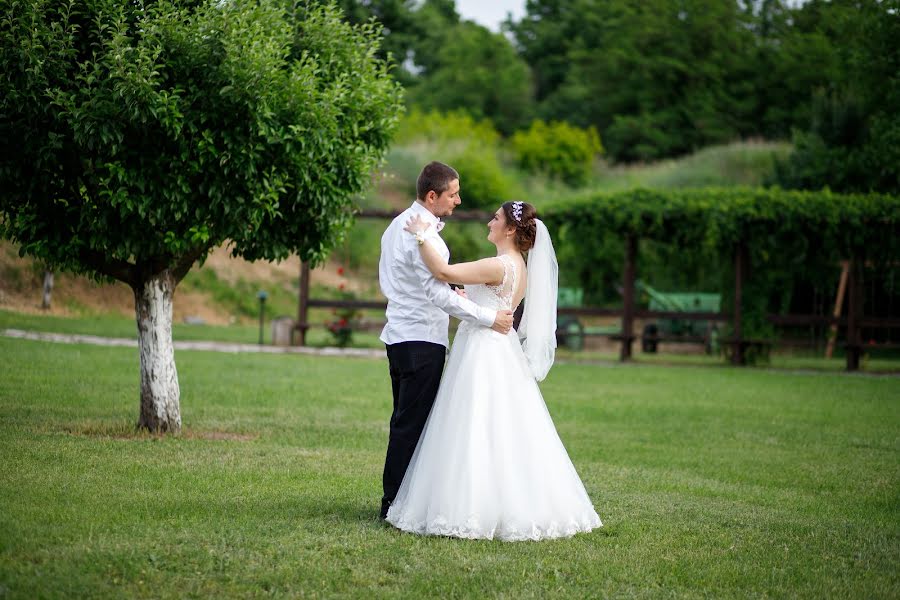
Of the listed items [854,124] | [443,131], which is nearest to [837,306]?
[854,124]

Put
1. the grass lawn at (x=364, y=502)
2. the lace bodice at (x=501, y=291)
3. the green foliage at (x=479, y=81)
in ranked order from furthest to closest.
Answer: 1. the green foliage at (x=479, y=81)
2. the lace bodice at (x=501, y=291)
3. the grass lawn at (x=364, y=502)

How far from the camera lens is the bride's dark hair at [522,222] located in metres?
6.91

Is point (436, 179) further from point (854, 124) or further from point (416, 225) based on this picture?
point (854, 124)

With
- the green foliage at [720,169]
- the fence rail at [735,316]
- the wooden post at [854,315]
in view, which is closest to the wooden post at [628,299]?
the fence rail at [735,316]

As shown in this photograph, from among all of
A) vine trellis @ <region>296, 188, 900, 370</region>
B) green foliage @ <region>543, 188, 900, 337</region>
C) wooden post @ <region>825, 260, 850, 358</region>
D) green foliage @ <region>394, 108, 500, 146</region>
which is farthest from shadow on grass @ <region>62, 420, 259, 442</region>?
green foliage @ <region>394, 108, 500, 146</region>

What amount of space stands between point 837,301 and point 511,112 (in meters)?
34.2

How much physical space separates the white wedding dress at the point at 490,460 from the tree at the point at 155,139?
3438 millimetres

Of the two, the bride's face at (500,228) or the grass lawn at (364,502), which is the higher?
the bride's face at (500,228)

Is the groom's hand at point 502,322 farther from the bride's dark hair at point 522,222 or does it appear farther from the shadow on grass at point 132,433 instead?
the shadow on grass at point 132,433

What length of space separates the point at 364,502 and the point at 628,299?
16603 millimetres

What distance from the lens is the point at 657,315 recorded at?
23328 millimetres

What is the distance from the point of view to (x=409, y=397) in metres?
6.75

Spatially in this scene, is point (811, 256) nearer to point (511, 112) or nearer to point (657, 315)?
point (657, 315)

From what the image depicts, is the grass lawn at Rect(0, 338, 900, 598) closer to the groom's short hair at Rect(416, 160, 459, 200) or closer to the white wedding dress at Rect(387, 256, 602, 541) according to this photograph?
the white wedding dress at Rect(387, 256, 602, 541)
